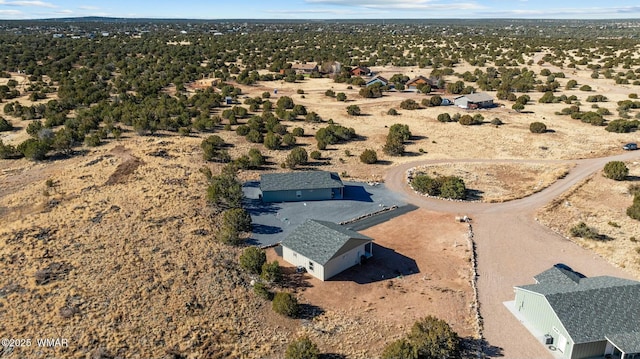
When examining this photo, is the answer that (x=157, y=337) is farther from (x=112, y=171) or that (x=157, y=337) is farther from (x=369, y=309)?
(x=112, y=171)

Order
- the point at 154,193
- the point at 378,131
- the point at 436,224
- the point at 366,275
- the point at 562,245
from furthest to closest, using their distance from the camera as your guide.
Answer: the point at 378,131, the point at 154,193, the point at 436,224, the point at 562,245, the point at 366,275

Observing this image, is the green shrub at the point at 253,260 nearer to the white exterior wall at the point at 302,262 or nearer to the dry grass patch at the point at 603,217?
the white exterior wall at the point at 302,262

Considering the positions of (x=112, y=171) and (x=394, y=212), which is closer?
(x=394, y=212)

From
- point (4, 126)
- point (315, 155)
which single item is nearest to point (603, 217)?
point (315, 155)

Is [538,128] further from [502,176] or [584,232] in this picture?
[584,232]

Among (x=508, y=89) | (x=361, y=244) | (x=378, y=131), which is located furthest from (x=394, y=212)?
(x=508, y=89)

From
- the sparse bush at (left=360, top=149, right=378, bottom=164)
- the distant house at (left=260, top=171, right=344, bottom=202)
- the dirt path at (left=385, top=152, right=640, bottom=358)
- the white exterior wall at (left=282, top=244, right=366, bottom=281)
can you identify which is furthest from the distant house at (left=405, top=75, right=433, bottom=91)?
the white exterior wall at (left=282, top=244, right=366, bottom=281)

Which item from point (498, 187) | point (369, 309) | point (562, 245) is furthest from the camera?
point (498, 187)

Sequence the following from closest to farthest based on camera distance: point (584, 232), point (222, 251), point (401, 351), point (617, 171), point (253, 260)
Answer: point (401, 351) → point (253, 260) → point (222, 251) → point (584, 232) → point (617, 171)
